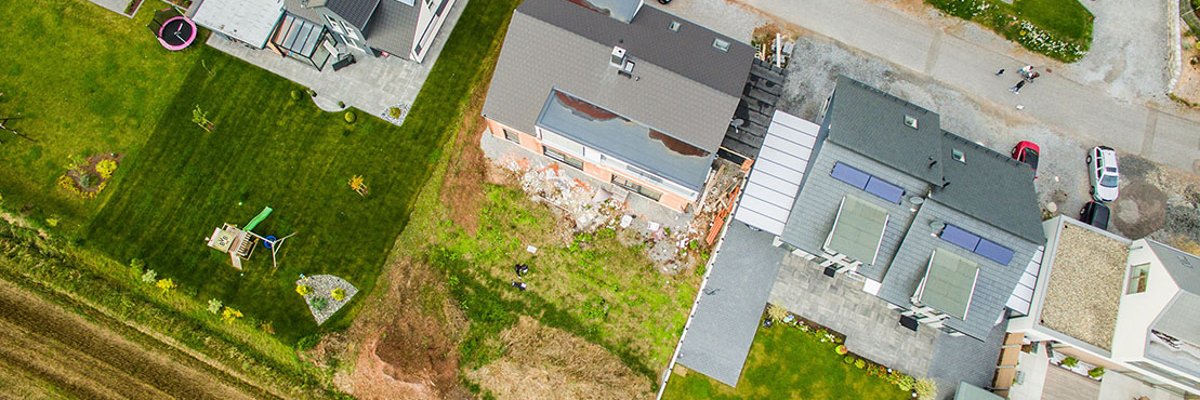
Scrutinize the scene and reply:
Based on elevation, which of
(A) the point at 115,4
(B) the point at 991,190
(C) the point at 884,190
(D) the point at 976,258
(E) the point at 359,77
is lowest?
(A) the point at 115,4

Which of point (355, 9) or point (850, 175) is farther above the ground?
point (850, 175)

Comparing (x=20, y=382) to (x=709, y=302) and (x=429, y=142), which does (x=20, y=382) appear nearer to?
(x=429, y=142)

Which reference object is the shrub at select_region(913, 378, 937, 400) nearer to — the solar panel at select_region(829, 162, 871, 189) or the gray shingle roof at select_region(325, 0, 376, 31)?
the solar panel at select_region(829, 162, 871, 189)

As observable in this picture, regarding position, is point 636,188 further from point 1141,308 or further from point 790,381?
point 1141,308

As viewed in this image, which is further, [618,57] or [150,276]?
[150,276]

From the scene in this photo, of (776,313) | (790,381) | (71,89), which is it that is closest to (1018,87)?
(776,313)

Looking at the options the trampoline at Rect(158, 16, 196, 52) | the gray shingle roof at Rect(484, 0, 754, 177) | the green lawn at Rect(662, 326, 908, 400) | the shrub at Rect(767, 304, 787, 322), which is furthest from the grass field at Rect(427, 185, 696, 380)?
the trampoline at Rect(158, 16, 196, 52)
